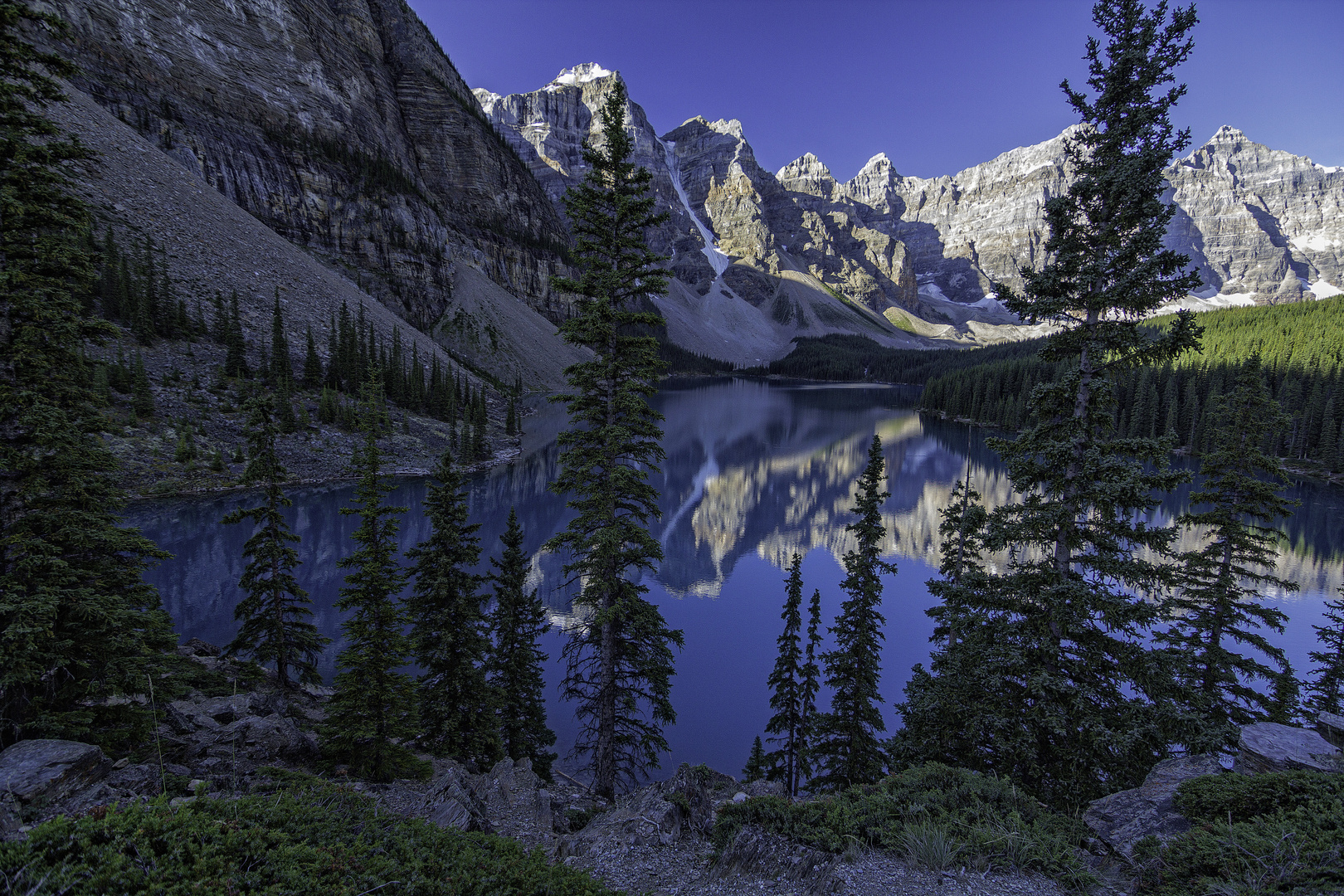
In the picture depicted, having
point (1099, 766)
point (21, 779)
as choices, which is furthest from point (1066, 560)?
point (21, 779)

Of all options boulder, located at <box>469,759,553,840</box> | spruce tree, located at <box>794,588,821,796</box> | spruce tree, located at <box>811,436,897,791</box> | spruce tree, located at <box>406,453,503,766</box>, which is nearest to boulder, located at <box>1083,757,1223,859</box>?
spruce tree, located at <box>811,436,897,791</box>

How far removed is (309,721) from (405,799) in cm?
654

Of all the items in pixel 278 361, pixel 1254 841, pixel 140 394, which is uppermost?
pixel 278 361

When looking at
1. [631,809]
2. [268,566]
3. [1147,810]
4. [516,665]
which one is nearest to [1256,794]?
[1147,810]

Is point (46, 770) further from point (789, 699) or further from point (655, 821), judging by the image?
point (789, 699)

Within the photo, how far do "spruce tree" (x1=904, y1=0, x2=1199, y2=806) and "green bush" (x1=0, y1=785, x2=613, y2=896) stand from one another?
8.16 m

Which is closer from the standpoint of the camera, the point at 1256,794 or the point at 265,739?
the point at 1256,794

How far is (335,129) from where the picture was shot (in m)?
94.8

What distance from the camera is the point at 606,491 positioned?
39.9 feet

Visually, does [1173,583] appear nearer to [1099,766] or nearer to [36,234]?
[1099,766]

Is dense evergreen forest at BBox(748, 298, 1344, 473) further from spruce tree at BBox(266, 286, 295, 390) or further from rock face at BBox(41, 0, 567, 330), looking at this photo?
rock face at BBox(41, 0, 567, 330)

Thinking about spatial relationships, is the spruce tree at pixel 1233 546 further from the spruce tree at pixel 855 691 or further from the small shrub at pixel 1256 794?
the small shrub at pixel 1256 794

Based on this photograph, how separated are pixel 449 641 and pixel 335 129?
390ft

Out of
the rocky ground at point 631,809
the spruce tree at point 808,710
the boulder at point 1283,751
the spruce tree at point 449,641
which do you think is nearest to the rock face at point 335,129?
the spruce tree at point 449,641
